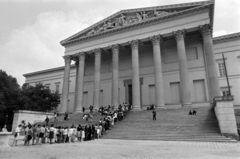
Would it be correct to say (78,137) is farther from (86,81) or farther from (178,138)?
(86,81)

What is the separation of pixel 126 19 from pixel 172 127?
20380mm

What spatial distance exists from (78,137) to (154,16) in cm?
2110

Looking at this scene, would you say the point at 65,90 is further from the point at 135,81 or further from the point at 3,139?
the point at 3,139

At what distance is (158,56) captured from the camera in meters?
25.8

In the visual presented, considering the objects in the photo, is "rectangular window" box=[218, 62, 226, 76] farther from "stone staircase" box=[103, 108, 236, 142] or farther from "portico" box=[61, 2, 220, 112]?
"stone staircase" box=[103, 108, 236, 142]

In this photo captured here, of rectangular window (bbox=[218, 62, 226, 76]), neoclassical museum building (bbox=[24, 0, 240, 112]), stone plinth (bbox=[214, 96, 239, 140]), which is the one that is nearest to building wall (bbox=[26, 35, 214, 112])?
neoclassical museum building (bbox=[24, 0, 240, 112])

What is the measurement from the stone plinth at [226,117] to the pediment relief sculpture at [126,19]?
16291 mm

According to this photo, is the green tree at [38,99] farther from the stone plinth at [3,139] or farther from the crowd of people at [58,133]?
the stone plinth at [3,139]

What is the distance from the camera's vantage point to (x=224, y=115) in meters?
14.5

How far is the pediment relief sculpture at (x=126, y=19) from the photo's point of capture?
27825 millimetres

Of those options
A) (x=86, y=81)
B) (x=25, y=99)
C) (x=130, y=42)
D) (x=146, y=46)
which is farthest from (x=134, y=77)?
(x=25, y=99)

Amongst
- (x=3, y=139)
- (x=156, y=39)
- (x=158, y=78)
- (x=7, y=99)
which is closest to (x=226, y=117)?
(x=158, y=78)

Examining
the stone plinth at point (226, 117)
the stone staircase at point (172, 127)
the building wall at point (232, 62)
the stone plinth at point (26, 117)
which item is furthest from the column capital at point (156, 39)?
the stone plinth at point (26, 117)

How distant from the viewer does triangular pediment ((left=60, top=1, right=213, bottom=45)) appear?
2620 centimetres
